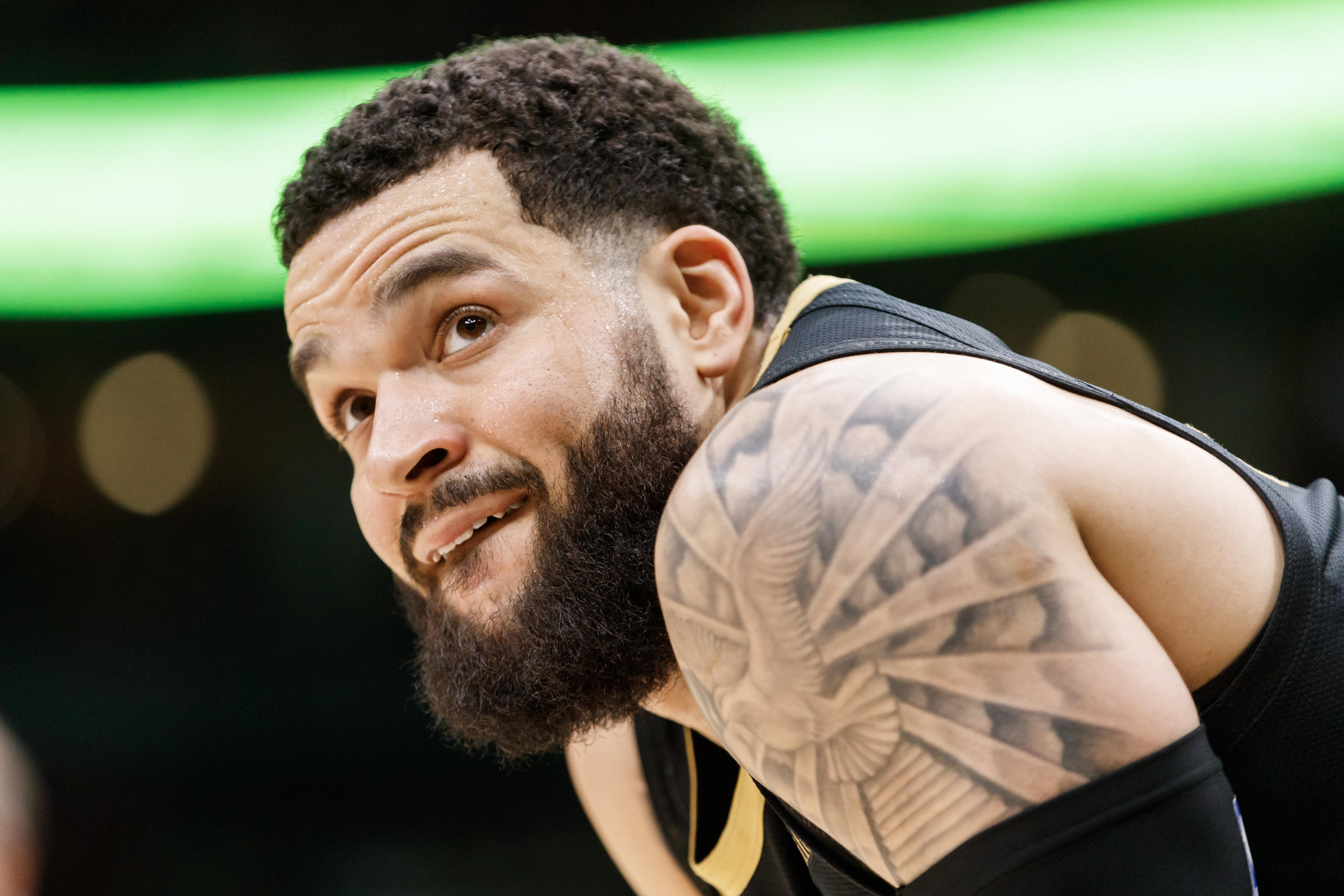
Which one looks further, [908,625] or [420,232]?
[420,232]

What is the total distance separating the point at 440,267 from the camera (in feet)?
3.05

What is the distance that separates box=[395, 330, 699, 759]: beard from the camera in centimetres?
89

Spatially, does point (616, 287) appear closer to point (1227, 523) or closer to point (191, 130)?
point (1227, 523)

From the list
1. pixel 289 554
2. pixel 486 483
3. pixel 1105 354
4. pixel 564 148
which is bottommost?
pixel 289 554

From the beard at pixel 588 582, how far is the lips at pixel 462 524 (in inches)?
0.4

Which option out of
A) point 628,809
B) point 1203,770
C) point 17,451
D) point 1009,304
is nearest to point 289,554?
point 17,451

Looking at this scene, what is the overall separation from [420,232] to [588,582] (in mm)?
384

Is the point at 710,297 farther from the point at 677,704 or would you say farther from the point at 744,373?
the point at 677,704

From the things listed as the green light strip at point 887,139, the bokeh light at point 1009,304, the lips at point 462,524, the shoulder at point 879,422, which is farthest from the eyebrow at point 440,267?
the bokeh light at point 1009,304

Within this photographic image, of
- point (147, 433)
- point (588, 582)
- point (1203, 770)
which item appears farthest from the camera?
point (147, 433)

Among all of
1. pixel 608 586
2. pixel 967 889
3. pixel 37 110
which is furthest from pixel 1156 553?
pixel 37 110

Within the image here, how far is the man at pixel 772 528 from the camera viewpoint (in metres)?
0.56

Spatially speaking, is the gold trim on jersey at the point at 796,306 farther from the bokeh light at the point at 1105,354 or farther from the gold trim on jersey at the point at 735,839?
the bokeh light at the point at 1105,354

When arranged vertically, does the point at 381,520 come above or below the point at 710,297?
below
